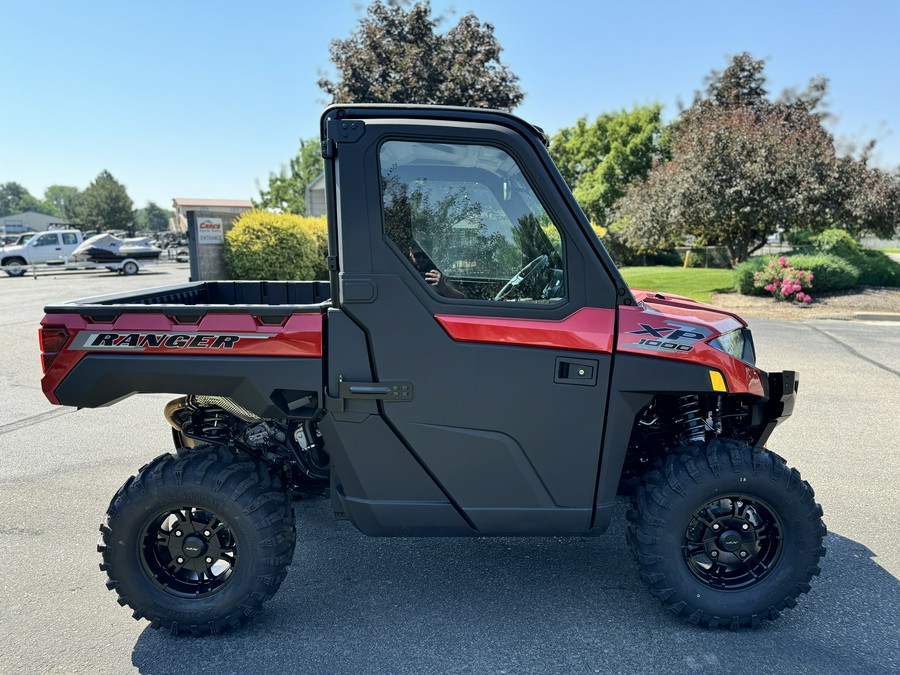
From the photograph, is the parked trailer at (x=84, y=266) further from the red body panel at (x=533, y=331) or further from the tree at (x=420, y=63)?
the red body panel at (x=533, y=331)

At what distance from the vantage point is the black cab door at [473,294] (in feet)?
Answer: 8.38

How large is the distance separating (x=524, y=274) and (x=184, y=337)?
4.91 ft

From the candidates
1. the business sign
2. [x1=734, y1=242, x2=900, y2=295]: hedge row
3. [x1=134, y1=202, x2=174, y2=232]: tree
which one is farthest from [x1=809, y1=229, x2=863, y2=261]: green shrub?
[x1=134, y1=202, x2=174, y2=232]: tree

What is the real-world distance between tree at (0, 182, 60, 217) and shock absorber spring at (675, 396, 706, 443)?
17924 cm

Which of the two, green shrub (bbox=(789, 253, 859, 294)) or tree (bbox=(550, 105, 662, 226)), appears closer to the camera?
green shrub (bbox=(789, 253, 859, 294))

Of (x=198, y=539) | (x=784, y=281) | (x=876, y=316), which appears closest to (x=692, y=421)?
(x=198, y=539)

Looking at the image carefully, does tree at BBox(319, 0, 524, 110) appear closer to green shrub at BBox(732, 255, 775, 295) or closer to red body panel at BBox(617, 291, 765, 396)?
green shrub at BBox(732, 255, 775, 295)

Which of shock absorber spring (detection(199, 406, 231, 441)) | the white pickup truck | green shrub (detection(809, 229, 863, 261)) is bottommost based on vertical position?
the white pickup truck

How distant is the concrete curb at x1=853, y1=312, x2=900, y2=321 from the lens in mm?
12688

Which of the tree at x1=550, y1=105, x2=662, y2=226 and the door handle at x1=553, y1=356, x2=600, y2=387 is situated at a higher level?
the tree at x1=550, y1=105, x2=662, y2=226

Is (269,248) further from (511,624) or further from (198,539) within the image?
(511,624)

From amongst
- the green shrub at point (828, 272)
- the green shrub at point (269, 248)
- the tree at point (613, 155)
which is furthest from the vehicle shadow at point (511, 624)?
the tree at point (613, 155)

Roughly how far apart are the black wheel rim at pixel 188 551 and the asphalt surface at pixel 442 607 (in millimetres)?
237

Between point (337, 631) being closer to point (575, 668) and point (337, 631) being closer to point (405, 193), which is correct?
point (575, 668)
